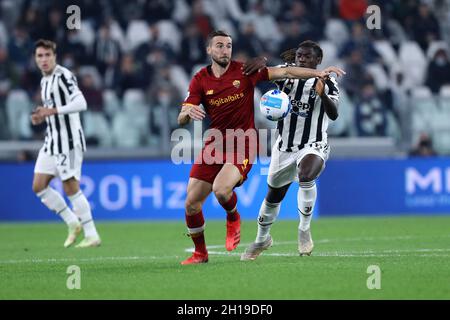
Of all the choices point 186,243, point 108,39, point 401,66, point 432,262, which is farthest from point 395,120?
point 432,262

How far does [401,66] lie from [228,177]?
12.0 metres

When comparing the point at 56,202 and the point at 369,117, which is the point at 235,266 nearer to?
the point at 56,202

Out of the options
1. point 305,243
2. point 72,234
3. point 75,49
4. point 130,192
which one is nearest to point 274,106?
point 305,243

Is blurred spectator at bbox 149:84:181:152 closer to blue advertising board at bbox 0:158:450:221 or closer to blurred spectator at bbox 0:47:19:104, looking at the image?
blue advertising board at bbox 0:158:450:221

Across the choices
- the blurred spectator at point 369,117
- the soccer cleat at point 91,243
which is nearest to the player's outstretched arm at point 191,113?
the soccer cleat at point 91,243

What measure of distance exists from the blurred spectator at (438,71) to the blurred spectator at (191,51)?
4.58 m

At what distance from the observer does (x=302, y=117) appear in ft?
34.5

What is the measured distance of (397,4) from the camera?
71.8 ft

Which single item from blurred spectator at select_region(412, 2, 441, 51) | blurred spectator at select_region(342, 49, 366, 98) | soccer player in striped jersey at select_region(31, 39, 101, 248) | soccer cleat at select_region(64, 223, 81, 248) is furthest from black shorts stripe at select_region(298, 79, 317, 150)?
blurred spectator at select_region(412, 2, 441, 51)

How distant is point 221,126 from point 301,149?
1032mm

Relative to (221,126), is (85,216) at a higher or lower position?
lower

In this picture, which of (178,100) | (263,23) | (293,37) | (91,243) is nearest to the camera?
(91,243)

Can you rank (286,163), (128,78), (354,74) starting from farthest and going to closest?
(354,74), (128,78), (286,163)
